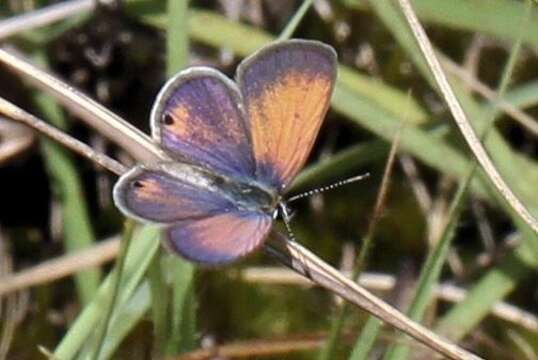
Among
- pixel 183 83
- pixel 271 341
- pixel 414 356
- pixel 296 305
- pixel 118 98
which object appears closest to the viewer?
pixel 183 83

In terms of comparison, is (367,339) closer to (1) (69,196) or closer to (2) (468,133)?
(2) (468,133)

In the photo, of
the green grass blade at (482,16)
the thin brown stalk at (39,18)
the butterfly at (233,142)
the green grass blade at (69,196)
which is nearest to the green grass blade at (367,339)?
the butterfly at (233,142)

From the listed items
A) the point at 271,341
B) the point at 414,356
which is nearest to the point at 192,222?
the point at 271,341

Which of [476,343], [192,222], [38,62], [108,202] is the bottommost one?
[108,202]

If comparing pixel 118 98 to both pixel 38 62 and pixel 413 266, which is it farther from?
pixel 413 266

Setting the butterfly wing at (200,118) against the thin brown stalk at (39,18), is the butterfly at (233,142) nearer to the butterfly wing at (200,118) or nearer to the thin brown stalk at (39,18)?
the butterfly wing at (200,118)

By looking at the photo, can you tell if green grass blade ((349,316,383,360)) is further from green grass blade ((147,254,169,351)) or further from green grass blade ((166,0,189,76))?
green grass blade ((166,0,189,76))
